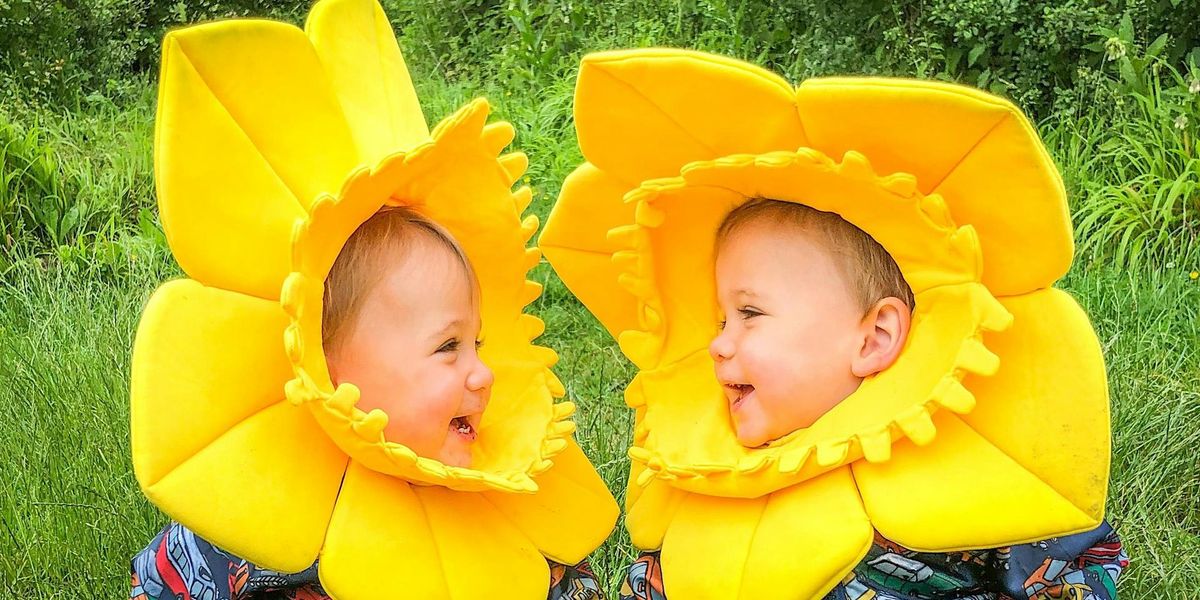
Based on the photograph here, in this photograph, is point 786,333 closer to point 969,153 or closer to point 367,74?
point 969,153

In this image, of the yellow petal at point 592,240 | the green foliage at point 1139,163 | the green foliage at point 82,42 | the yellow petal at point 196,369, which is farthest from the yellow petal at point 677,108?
the green foliage at point 82,42

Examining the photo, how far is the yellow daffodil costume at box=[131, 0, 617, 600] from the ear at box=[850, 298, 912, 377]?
0.56 m

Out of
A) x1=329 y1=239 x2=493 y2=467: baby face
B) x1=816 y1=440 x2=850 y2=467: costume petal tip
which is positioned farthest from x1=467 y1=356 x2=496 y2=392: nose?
x1=816 y1=440 x2=850 y2=467: costume petal tip

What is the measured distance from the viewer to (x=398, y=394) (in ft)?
6.27

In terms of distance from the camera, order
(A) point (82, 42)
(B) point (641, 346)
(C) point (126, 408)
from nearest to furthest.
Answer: (B) point (641, 346) → (C) point (126, 408) → (A) point (82, 42)

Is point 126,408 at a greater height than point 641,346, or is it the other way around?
point 641,346

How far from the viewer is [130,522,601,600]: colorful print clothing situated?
1885 mm

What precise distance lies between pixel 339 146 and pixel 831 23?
3277mm

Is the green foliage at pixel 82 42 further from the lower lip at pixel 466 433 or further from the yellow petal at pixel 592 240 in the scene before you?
the lower lip at pixel 466 433

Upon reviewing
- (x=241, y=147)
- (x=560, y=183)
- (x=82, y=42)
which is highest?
(x=241, y=147)

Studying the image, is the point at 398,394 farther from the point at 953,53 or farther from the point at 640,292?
the point at 953,53

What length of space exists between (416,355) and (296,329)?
0.80ft

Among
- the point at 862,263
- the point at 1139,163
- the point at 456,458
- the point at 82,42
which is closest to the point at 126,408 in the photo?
the point at 456,458

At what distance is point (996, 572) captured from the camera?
1940mm
